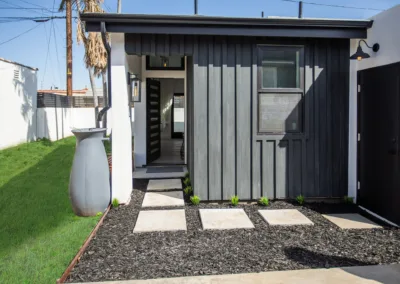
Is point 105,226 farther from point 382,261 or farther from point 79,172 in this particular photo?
point 382,261

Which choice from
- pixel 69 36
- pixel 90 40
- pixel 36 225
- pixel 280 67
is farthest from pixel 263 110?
pixel 69 36

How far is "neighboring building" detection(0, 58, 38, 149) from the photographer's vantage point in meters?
10.4

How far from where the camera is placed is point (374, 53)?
4449 millimetres

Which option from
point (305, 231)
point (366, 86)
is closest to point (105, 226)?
point (305, 231)

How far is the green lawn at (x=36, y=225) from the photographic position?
2.95m

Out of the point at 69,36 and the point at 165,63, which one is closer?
the point at 165,63

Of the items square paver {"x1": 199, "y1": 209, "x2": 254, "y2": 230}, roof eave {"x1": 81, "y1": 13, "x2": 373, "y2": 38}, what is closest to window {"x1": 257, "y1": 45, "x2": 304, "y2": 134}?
roof eave {"x1": 81, "y1": 13, "x2": 373, "y2": 38}

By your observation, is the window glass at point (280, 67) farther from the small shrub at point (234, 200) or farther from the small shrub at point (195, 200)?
the small shrub at point (195, 200)

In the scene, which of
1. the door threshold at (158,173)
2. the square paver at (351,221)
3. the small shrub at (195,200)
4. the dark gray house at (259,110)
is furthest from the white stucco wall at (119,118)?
the square paver at (351,221)

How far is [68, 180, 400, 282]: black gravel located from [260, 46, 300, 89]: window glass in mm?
2012

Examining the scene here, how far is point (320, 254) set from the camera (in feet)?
10.5

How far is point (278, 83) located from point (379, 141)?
5.19 feet

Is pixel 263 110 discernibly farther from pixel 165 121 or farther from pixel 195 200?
pixel 165 121

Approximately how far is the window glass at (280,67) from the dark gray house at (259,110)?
0.01m
